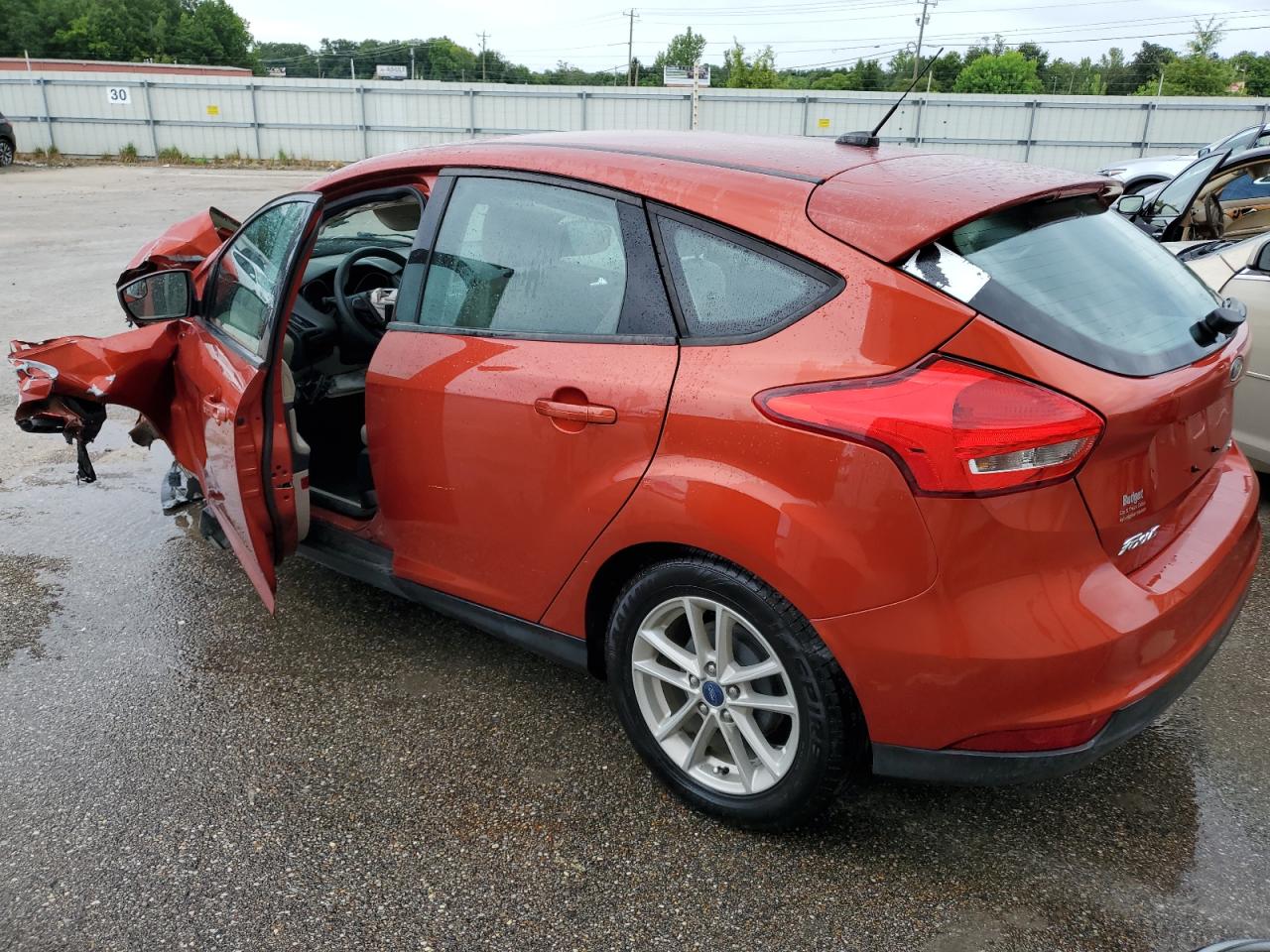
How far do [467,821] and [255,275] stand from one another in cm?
201

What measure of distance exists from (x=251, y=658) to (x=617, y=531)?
1.72m

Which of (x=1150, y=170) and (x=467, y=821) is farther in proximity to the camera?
(x=1150, y=170)

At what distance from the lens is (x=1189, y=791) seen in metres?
2.60

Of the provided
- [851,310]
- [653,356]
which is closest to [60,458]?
[653,356]

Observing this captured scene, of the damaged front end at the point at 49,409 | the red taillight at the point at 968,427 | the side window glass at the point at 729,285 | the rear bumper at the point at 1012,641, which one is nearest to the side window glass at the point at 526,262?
the side window glass at the point at 729,285

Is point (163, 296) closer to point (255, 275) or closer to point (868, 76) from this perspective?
point (255, 275)

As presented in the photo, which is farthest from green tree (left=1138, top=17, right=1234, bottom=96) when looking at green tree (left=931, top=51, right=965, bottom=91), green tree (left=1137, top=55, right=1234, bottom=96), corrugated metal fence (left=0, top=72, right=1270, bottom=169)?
corrugated metal fence (left=0, top=72, right=1270, bottom=169)

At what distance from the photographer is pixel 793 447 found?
2047 mm

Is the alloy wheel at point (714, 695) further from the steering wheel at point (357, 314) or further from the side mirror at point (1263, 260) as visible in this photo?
the side mirror at point (1263, 260)

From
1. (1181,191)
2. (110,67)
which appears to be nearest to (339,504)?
(1181,191)

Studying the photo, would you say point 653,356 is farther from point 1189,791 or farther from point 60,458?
point 60,458

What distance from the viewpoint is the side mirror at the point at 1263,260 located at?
13.3 feet

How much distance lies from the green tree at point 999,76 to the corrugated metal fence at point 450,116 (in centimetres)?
6300

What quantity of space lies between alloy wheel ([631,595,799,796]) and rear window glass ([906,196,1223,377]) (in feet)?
2.98
